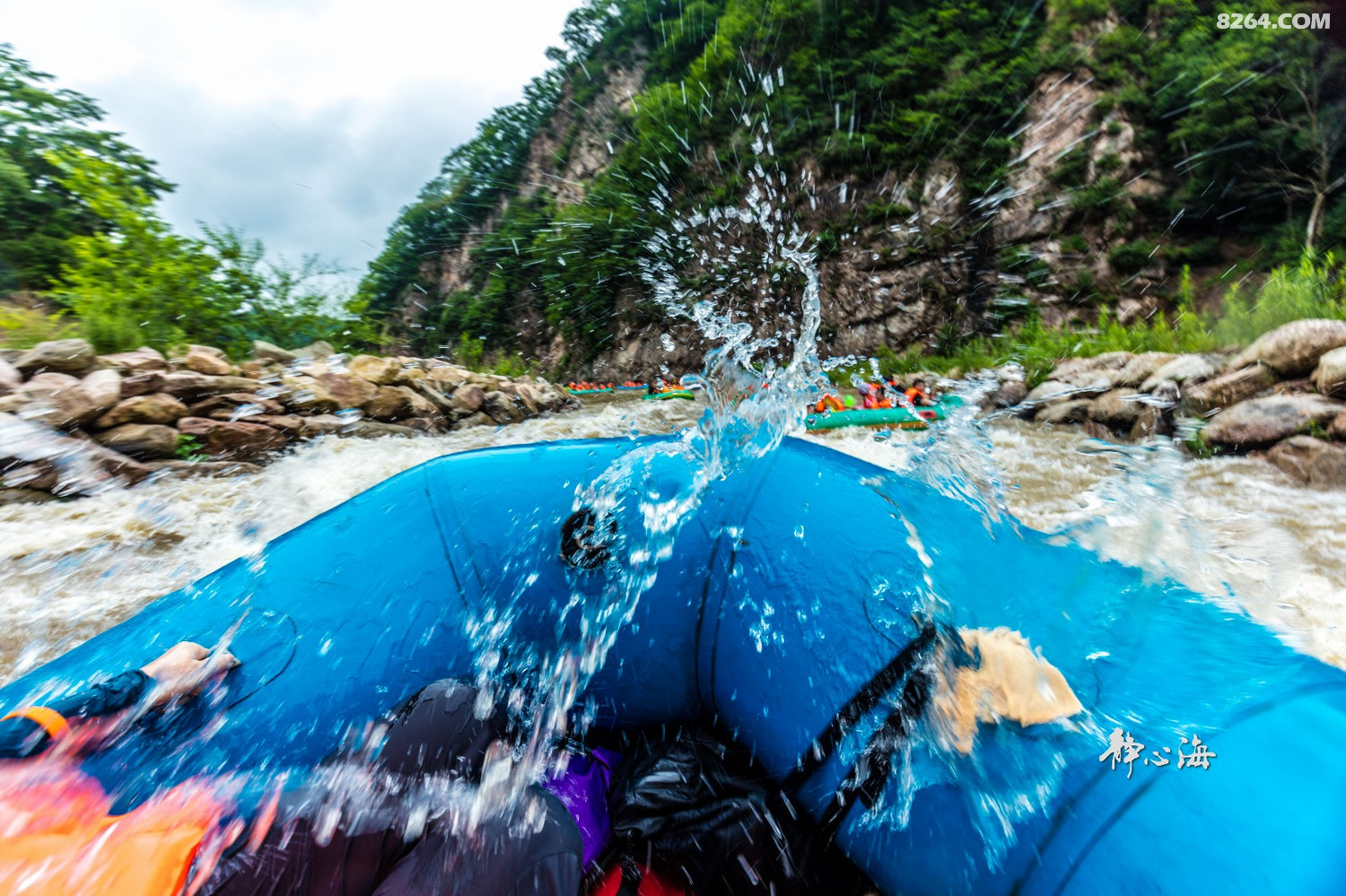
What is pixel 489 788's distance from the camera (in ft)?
3.35

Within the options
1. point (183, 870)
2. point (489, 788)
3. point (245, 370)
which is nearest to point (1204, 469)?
point (489, 788)

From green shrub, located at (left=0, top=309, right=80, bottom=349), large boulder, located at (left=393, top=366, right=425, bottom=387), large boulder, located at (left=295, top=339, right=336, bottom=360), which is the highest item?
green shrub, located at (left=0, top=309, right=80, bottom=349)

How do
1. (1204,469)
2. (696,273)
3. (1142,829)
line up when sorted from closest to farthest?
(1142,829) → (1204,469) → (696,273)

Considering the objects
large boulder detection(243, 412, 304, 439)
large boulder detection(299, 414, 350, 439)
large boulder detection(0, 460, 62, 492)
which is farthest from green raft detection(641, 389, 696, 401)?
large boulder detection(0, 460, 62, 492)

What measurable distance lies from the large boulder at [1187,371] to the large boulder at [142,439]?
24.7 feet

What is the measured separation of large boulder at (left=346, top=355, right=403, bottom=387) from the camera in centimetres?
436

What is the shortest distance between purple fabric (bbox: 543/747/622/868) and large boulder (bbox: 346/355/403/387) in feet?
13.5

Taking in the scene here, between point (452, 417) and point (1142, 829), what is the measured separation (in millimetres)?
4987

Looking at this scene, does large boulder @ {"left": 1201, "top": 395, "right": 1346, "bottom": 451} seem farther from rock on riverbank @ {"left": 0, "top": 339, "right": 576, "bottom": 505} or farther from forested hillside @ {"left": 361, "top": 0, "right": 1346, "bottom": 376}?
forested hillside @ {"left": 361, "top": 0, "right": 1346, "bottom": 376}

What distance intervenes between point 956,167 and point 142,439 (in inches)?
714

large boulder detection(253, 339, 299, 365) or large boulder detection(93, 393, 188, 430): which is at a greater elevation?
large boulder detection(253, 339, 299, 365)

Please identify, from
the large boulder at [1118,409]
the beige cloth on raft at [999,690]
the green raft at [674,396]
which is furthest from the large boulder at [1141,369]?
the beige cloth on raft at [999,690]

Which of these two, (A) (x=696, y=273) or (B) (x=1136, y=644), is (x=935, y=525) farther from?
(A) (x=696, y=273)

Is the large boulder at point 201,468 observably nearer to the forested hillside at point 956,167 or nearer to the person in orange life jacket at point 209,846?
the person in orange life jacket at point 209,846
